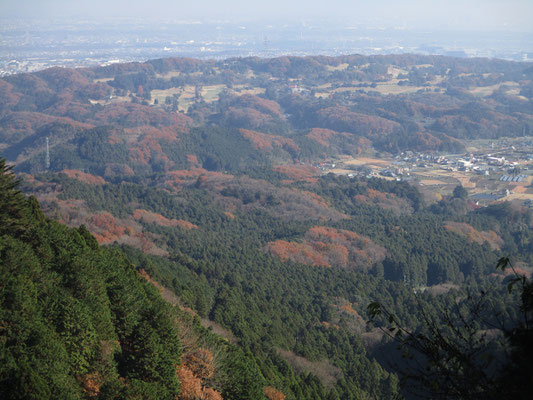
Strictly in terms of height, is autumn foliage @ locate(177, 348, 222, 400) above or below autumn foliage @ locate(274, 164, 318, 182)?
above

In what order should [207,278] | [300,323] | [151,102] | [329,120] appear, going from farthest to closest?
1. [151,102]
2. [329,120]
3. [207,278]
4. [300,323]

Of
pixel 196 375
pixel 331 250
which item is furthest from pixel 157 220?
pixel 196 375

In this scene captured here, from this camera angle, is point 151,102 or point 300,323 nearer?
point 300,323

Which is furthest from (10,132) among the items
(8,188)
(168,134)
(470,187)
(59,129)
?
(8,188)

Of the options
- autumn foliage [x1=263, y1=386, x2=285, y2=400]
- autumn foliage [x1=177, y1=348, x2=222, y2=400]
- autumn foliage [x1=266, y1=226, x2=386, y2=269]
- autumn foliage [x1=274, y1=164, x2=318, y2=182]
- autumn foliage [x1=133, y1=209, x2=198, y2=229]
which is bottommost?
autumn foliage [x1=274, y1=164, x2=318, y2=182]

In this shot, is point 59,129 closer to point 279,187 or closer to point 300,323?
point 279,187

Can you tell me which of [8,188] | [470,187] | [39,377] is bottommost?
[470,187]

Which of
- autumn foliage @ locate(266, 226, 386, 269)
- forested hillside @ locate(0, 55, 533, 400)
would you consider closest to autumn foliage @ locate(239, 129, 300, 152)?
forested hillside @ locate(0, 55, 533, 400)

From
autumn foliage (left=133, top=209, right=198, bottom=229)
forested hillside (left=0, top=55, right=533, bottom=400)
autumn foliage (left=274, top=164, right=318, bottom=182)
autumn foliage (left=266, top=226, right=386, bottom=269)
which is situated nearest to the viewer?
forested hillside (left=0, top=55, right=533, bottom=400)

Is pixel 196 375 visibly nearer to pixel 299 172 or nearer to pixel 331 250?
pixel 331 250

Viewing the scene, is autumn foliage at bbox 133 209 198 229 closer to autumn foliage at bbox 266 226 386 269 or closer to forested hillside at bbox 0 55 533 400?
forested hillside at bbox 0 55 533 400
